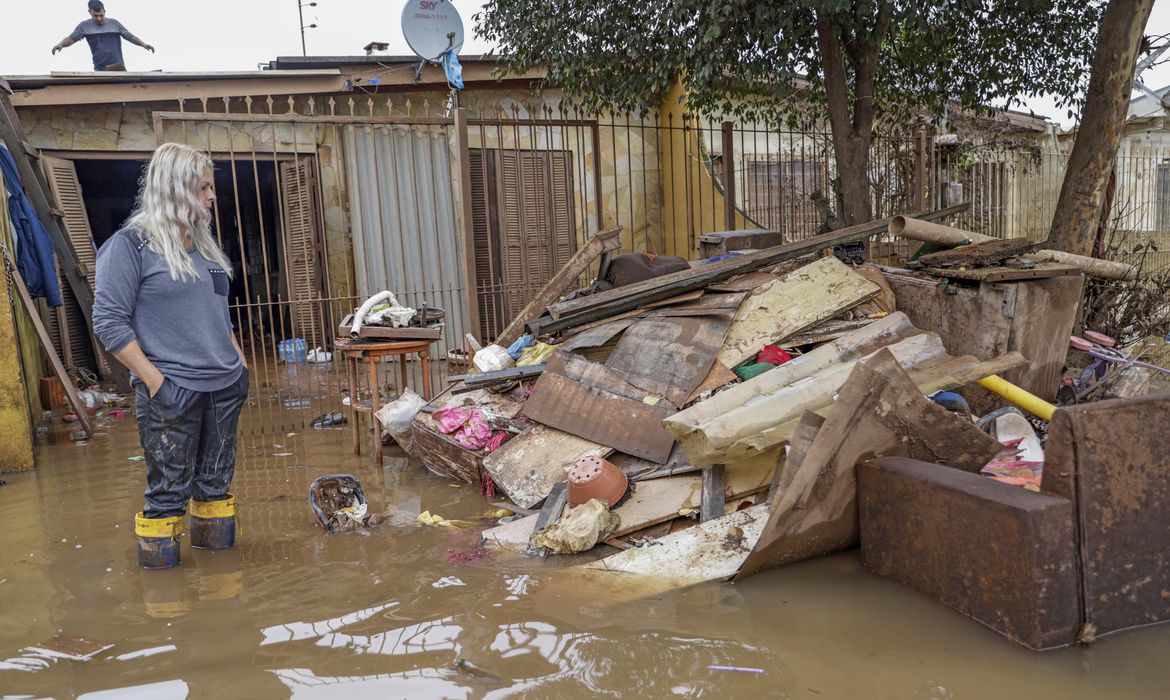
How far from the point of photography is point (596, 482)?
4375mm

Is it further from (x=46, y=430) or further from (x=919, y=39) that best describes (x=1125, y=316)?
(x=46, y=430)

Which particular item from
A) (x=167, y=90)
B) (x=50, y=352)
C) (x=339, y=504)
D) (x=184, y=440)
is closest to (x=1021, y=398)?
(x=339, y=504)

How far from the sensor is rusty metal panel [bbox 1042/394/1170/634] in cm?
295

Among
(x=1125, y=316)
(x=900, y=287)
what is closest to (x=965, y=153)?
(x=1125, y=316)

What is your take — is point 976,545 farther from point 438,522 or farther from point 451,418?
point 451,418

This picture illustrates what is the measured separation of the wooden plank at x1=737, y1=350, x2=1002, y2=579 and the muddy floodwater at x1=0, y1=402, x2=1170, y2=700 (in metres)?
0.16

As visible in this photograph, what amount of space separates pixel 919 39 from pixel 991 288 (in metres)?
4.52

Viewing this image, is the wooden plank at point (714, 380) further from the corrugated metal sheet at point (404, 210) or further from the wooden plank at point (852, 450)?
the corrugated metal sheet at point (404, 210)

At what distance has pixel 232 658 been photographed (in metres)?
3.14

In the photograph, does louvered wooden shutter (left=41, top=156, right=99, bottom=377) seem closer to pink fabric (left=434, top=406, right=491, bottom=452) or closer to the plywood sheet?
pink fabric (left=434, top=406, right=491, bottom=452)

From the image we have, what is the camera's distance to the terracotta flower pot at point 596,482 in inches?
172

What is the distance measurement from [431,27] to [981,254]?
262 inches

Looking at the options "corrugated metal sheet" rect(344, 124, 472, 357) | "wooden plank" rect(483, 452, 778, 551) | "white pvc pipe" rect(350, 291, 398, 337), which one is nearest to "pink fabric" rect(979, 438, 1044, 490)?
"wooden plank" rect(483, 452, 778, 551)

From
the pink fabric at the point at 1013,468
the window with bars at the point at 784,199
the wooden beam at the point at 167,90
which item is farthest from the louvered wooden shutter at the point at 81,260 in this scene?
the pink fabric at the point at 1013,468
